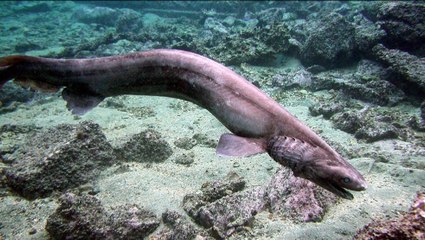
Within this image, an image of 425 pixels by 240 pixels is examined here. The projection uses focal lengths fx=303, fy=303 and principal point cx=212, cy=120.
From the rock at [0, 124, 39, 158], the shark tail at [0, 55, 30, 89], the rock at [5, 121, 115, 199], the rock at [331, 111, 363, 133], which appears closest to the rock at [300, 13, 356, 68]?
the rock at [331, 111, 363, 133]

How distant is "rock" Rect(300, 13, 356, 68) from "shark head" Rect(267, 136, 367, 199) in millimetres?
8333

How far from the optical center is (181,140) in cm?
657

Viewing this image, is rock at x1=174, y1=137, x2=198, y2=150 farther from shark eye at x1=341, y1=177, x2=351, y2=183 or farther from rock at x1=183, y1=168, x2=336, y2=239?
shark eye at x1=341, y1=177, x2=351, y2=183

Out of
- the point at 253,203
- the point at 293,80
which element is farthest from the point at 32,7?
the point at 253,203

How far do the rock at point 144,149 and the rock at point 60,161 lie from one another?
1.06 ft

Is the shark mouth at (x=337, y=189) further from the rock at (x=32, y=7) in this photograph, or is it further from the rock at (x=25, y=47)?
the rock at (x=32, y=7)

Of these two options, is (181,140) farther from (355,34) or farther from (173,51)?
(355,34)

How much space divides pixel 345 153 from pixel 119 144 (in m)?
4.26

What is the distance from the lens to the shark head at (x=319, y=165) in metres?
2.36

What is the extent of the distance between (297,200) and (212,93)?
210cm

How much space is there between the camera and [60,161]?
4648mm

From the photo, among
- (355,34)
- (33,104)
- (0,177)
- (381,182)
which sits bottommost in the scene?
(33,104)

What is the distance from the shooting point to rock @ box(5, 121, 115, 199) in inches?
178

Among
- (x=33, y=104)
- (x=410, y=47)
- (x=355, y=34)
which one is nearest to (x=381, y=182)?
(x=410, y=47)
